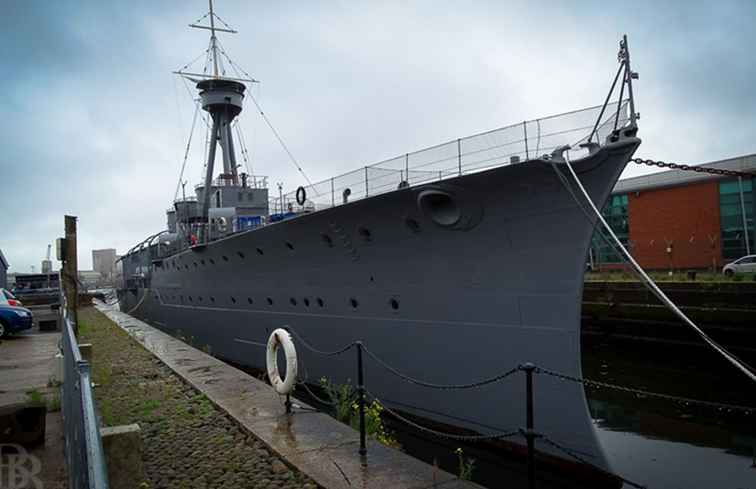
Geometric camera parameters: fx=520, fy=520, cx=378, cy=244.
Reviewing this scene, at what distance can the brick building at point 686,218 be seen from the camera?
2461 centimetres

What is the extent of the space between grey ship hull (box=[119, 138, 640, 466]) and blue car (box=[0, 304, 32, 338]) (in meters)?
7.26

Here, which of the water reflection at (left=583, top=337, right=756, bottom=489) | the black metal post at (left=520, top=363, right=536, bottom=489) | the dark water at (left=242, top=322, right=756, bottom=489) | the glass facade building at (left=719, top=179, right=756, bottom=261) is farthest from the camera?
the glass facade building at (left=719, top=179, right=756, bottom=261)

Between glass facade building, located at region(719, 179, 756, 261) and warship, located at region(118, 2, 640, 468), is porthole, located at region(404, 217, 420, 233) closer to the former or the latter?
warship, located at region(118, 2, 640, 468)

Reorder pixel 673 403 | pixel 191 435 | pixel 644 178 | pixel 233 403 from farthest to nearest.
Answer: pixel 644 178
pixel 673 403
pixel 233 403
pixel 191 435

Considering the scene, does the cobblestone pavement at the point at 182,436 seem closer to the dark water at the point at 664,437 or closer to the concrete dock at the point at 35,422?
the concrete dock at the point at 35,422

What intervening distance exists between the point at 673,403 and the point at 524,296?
553 cm

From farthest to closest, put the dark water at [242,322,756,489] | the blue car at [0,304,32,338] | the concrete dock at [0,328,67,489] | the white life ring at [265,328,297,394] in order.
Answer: the blue car at [0,304,32,338]
the dark water at [242,322,756,489]
the white life ring at [265,328,297,394]
the concrete dock at [0,328,67,489]

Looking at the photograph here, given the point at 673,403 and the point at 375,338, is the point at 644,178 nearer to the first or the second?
the point at 673,403

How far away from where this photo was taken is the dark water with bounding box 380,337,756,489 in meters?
6.10

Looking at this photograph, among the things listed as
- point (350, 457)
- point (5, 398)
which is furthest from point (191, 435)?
point (5, 398)

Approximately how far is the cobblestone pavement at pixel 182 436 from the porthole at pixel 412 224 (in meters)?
3.26

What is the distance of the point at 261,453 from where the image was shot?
4457 mm
